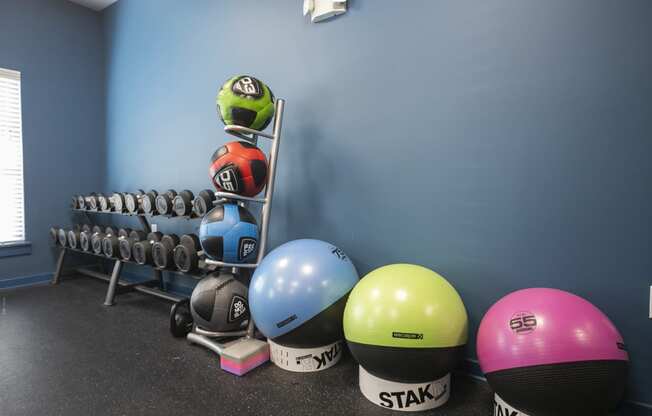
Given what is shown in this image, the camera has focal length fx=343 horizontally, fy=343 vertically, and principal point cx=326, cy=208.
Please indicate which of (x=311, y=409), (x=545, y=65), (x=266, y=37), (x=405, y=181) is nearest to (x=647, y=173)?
(x=545, y=65)

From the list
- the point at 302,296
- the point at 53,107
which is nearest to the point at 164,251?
the point at 302,296

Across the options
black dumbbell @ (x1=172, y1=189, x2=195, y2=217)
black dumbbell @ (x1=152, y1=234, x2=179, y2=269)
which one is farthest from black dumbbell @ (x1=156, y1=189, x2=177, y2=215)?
black dumbbell @ (x1=152, y1=234, x2=179, y2=269)

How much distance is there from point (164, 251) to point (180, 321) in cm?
53

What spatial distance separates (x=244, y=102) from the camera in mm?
1729

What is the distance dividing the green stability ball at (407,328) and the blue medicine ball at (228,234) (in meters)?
0.73

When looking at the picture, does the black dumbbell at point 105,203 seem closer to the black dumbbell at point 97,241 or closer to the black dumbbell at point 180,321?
the black dumbbell at point 97,241

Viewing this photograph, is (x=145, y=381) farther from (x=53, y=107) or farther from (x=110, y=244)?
(x=53, y=107)

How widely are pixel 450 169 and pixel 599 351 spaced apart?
856 mm

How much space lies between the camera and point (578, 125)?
1290mm

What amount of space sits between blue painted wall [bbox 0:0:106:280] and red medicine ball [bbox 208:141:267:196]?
101 inches

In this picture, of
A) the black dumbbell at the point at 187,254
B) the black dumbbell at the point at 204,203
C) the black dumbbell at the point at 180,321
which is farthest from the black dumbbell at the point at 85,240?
the black dumbbell at the point at 180,321

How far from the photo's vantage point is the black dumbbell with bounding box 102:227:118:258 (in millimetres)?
2706

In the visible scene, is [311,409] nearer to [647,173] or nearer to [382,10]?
[647,173]

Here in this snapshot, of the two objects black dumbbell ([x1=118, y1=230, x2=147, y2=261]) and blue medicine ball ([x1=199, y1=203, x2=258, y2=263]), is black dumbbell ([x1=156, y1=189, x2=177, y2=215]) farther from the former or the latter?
blue medicine ball ([x1=199, y1=203, x2=258, y2=263])
